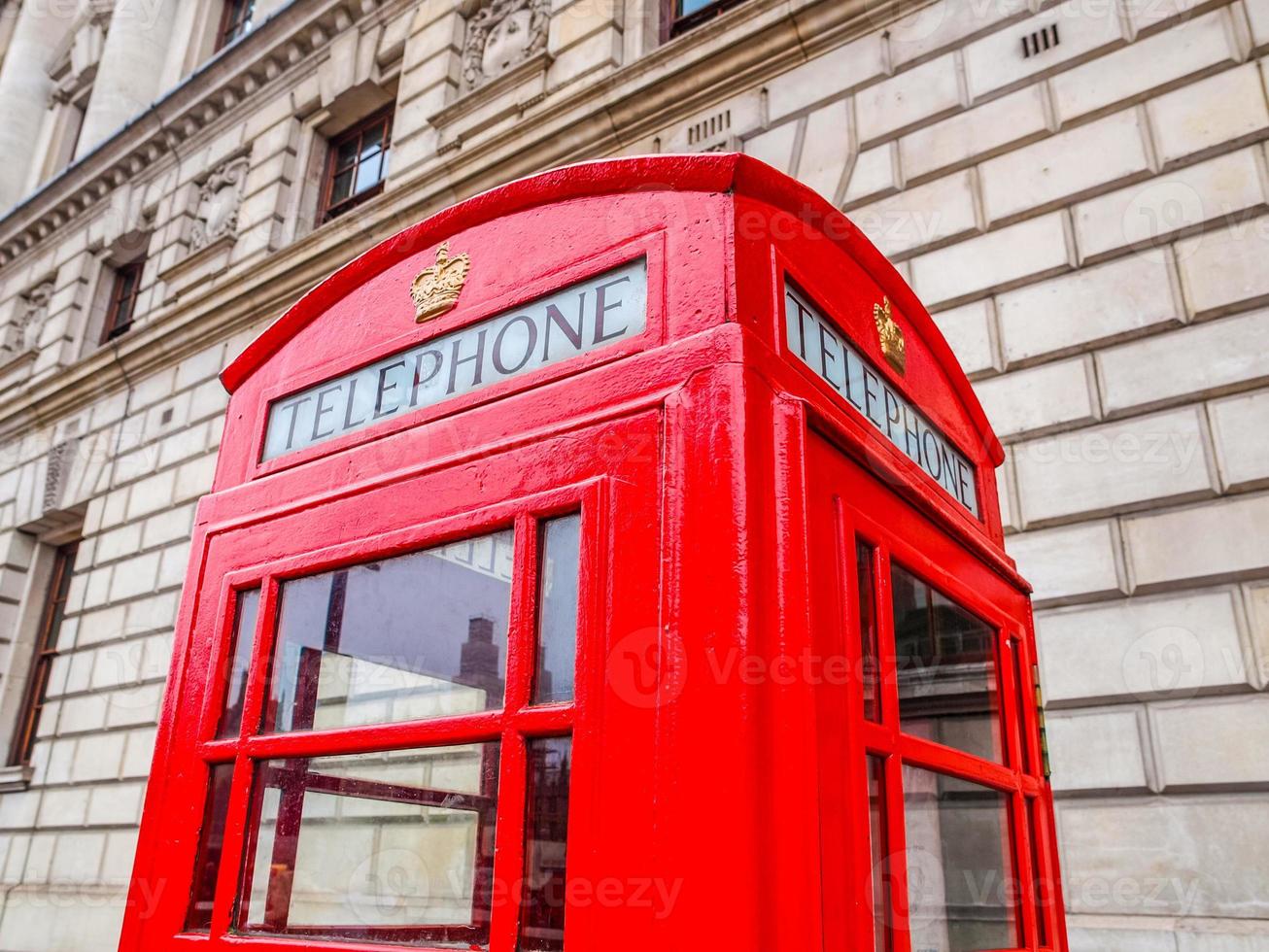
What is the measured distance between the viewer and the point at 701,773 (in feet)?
4.07

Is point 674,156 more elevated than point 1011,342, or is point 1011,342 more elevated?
point 1011,342

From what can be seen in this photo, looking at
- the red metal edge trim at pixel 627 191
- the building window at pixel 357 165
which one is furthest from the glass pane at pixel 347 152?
the red metal edge trim at pixel 627 191

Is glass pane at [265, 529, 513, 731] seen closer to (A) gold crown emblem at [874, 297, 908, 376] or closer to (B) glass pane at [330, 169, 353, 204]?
(A) gold crown emblem at [874, 297, 908, 376]

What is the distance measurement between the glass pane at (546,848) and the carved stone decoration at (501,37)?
7977mm

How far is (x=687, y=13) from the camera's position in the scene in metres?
7.72

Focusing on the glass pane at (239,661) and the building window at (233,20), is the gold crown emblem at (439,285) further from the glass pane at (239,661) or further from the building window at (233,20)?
the building window at (233,20)

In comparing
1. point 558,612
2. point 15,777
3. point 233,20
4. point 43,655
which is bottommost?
point 558,612

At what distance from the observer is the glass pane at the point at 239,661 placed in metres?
1.94

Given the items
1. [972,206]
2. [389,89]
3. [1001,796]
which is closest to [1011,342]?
[972,206]

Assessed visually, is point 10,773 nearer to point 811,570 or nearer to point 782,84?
point 782,84

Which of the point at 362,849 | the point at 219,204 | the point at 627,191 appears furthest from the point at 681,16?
the point at 362,849

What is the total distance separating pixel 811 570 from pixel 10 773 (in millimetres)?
11124

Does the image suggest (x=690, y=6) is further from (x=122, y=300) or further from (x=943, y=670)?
(x=122, y=300)

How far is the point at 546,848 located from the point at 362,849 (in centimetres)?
73
